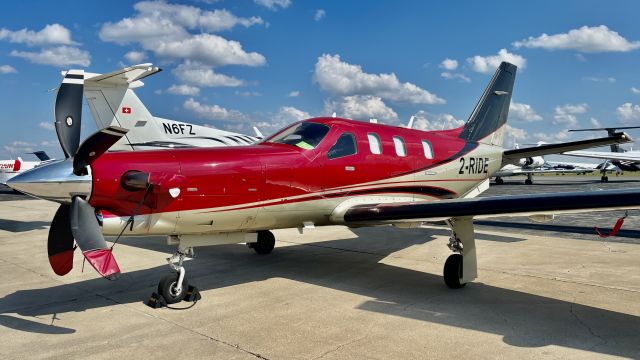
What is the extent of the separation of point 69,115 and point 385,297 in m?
4.86

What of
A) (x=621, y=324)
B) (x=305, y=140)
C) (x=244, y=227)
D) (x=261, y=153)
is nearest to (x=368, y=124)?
(x=305, y=140)

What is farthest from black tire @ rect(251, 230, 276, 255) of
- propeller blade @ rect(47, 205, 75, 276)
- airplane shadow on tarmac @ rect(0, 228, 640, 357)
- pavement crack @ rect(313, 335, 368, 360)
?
pavement crack @ rect(313, 335, 368, 360)

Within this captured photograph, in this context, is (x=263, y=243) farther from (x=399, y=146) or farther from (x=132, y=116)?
(x=132, y=116)

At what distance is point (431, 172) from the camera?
917cm

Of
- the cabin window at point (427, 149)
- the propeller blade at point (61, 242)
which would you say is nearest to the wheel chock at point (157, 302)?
the propeller blade at point (61, 242)

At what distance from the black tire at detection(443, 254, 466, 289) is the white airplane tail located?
1185 centimetres

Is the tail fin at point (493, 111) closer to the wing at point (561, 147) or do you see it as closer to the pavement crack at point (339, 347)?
the wing at point (561, 147)

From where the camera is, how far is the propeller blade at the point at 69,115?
570 centimetres

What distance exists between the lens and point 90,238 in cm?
516

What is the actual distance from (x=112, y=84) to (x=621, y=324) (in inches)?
631

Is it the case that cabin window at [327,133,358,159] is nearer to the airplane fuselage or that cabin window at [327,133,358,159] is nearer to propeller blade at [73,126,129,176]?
the airplane fuselage

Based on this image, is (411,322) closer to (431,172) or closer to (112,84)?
(431,172)

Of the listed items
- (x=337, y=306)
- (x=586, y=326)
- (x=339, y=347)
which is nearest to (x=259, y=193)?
(x=337, y=306)

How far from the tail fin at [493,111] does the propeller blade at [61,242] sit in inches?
337
